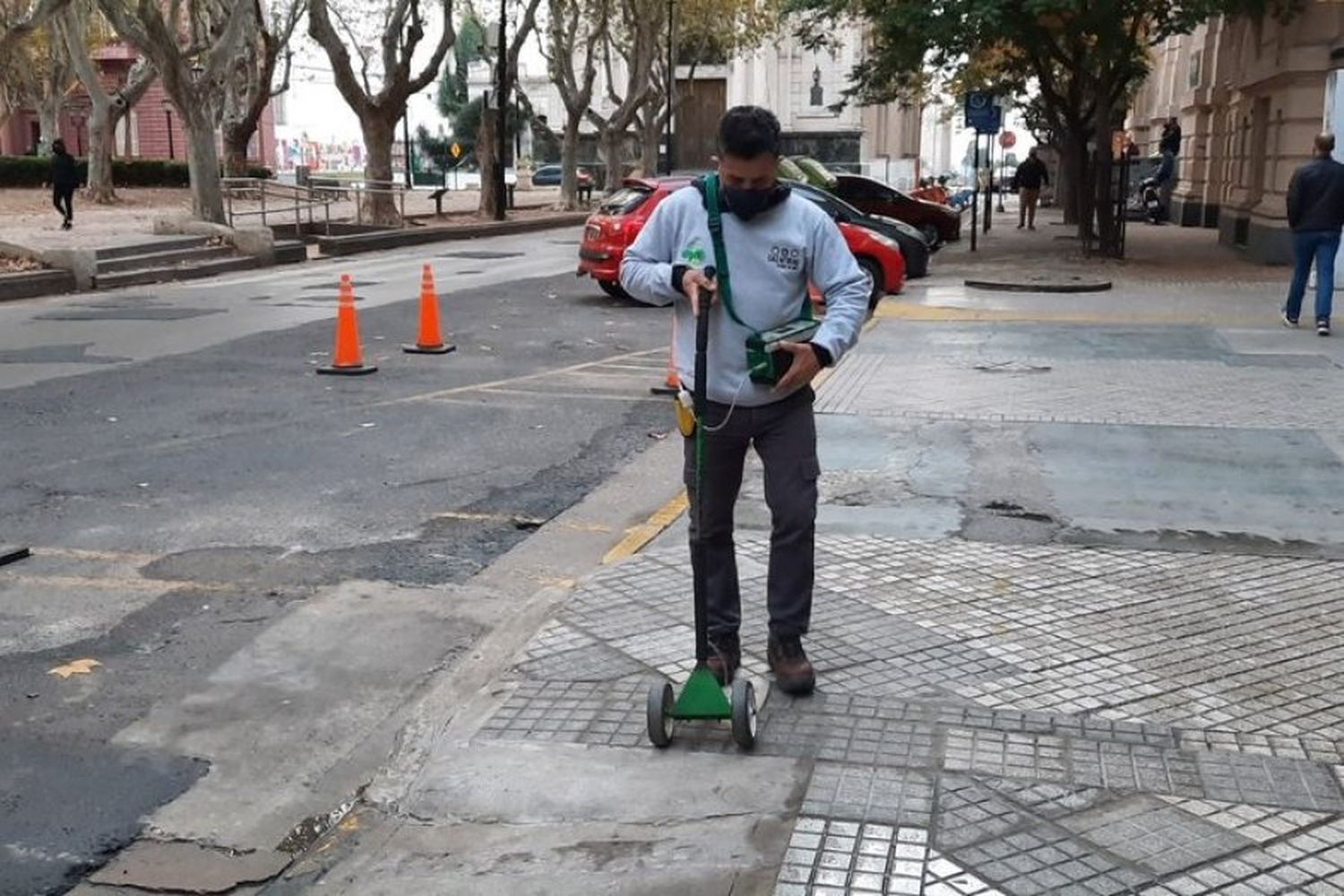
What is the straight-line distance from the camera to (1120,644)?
509 cm

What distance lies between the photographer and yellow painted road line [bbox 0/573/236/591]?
20.2 feet

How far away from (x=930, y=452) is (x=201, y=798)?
529 centimetres

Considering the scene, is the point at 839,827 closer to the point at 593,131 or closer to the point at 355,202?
the point at 355,202

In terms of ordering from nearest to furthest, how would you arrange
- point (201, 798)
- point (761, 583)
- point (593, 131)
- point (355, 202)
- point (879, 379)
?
point (201, 798)
point (761, 583)
point (879, 379)
point (355, 202)
point (593, 131)

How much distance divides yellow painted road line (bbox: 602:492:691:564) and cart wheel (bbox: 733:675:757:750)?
2.02 meters

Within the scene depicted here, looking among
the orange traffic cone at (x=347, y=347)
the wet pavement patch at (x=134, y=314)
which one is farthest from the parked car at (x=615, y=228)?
the orange traffic cone at (x=347, y=347)

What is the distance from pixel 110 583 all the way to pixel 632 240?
12.0 metres

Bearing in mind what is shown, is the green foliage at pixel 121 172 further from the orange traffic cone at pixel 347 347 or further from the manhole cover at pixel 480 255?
the orange traffic cone at pixel 347 347

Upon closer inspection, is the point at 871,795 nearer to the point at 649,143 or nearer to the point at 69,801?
the point at 69,801

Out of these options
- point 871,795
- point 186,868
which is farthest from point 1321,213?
point 186,868

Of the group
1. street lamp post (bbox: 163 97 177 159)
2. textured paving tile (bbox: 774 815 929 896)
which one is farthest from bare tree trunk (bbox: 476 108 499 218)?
textured paving tile (bbox: 774 815 929 896)

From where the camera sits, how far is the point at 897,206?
26219mm

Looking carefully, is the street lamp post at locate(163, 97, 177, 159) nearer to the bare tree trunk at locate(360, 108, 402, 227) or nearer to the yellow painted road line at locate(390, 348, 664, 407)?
the bare tree trunk at locate(360, 108, 402, 227)

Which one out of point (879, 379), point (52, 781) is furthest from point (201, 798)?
point (879, 379)
